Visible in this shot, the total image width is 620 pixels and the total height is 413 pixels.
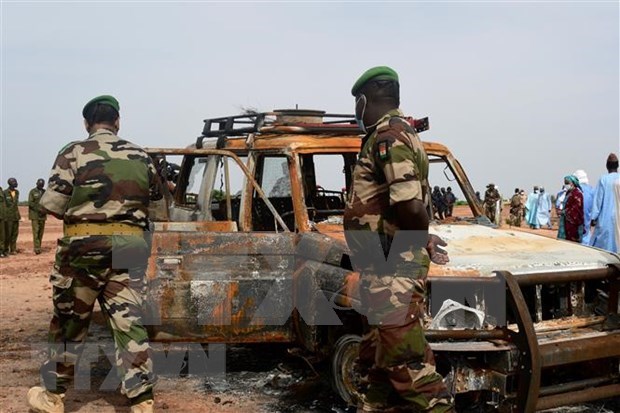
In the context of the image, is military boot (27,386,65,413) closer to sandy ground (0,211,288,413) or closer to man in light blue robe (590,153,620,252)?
sandy ground (0,211,288,413)

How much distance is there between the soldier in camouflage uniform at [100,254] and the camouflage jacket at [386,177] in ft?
5.29

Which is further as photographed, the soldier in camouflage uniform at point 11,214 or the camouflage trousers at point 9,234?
the camouflage trousers at point 9,234

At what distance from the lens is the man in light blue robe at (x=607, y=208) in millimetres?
8203

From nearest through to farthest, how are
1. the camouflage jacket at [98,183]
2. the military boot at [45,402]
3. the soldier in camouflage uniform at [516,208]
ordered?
1. the camouflage jacket at [98,183]
2. the military boot at [45,402]
3. the soldier in camouflage uniform at [516,208]

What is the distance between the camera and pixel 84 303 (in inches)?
178

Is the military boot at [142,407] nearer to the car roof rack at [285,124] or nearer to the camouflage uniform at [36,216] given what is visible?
the car roof rack at [285,124]

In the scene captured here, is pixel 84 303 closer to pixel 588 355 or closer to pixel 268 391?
pixel 268 391

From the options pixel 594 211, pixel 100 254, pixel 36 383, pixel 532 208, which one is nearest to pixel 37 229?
pixel 36 383

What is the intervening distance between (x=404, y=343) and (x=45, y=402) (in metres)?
2.54

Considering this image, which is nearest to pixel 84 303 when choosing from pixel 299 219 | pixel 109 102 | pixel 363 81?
pixel 109 102

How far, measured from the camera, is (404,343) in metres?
3.44

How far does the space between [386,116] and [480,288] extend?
1266mm

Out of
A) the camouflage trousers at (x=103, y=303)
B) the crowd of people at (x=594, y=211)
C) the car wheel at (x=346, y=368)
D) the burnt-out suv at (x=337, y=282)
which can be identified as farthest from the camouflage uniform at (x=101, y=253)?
the crowd of people at (x=594, y=211)

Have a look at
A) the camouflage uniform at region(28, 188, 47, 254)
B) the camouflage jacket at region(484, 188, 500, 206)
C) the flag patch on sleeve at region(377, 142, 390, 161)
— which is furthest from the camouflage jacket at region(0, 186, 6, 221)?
the flag patch on sleeve at region(377, 142, 390, 161)
